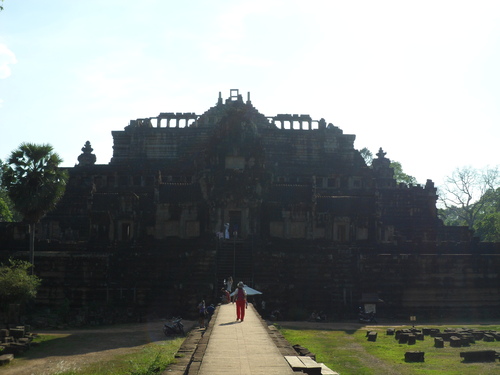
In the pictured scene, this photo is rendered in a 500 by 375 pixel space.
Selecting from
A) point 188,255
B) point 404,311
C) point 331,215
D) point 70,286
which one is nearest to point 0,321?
point 70,286

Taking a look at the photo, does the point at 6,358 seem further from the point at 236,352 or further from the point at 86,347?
the point at 236,352

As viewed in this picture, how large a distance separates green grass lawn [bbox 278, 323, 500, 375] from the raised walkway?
4.36 metres

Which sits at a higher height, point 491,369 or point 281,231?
point 281,231

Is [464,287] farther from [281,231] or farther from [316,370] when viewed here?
[316,370]

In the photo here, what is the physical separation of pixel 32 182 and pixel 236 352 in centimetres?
2775

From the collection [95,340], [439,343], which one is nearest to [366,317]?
[439,343]

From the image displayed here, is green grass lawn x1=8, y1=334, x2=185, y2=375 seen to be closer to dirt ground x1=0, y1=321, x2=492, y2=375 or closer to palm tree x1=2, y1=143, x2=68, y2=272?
dirt ground x1=0, y1=321, x2=492, y2=375

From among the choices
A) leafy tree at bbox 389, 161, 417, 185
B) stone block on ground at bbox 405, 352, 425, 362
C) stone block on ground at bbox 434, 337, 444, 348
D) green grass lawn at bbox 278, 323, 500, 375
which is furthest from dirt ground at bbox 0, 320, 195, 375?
leafy tree at bbox 389, 161, 417, 185

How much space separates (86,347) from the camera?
28.7m

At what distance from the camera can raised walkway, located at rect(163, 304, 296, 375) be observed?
1273 centimetres

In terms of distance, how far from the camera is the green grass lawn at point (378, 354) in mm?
22328

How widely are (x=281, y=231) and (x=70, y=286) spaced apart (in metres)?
14.4

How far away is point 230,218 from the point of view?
43562 millimetres

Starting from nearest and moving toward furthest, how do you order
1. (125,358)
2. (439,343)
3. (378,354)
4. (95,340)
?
(125,358), (378,354), (439,343), (95,340)
